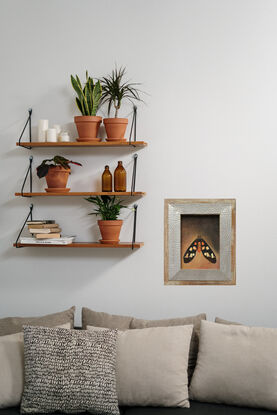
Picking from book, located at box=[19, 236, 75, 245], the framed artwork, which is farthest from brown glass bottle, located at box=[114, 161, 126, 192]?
book, located at box=[19, 236, 75, 245]

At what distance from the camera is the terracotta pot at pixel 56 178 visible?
3191 mm

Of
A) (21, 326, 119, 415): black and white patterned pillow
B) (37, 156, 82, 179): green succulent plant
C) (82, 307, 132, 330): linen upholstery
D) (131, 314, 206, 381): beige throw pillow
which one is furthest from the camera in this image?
(37, 156, 82, 179): green succulent plant

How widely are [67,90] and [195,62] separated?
85cm

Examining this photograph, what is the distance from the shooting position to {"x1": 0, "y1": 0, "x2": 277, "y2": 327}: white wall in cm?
322

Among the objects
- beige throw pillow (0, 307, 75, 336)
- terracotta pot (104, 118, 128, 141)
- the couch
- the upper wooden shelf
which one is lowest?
the couch

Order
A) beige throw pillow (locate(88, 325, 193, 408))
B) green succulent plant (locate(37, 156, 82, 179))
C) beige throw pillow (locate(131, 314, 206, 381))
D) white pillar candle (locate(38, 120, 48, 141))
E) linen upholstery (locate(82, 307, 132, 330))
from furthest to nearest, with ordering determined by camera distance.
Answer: white pillar candle (locate(38, 120, 48, 141)) → green succulent plant (locate(37, 156, 82, 179)) → linen upholstery (locate(82, 307, 132, 330)) → beige throw pillow (locate(131, 314, 206, 381)) → beige throw pillow (locate(88, 325, 193, 408))

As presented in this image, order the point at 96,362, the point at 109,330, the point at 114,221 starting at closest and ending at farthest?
the point at 96,362
the point at 109,330
the point at 114,221

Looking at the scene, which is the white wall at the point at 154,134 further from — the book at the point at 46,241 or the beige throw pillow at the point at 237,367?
the beige throw pillow at the point at 237,367

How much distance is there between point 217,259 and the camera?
3.26 metres

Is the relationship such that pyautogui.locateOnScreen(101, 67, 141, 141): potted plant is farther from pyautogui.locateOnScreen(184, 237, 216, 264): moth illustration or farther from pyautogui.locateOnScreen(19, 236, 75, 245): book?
pyautogui.locateOnScreen(184, 237, 216, 264): moth illustration

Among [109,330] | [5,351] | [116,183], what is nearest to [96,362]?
[109,330]

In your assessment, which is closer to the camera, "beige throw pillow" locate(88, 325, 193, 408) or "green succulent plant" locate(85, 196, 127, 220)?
"beige throw pillow" locate(88, 325, 193, 408)

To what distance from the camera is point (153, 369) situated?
2580mm

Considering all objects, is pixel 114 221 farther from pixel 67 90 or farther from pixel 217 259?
pixel 67 90
